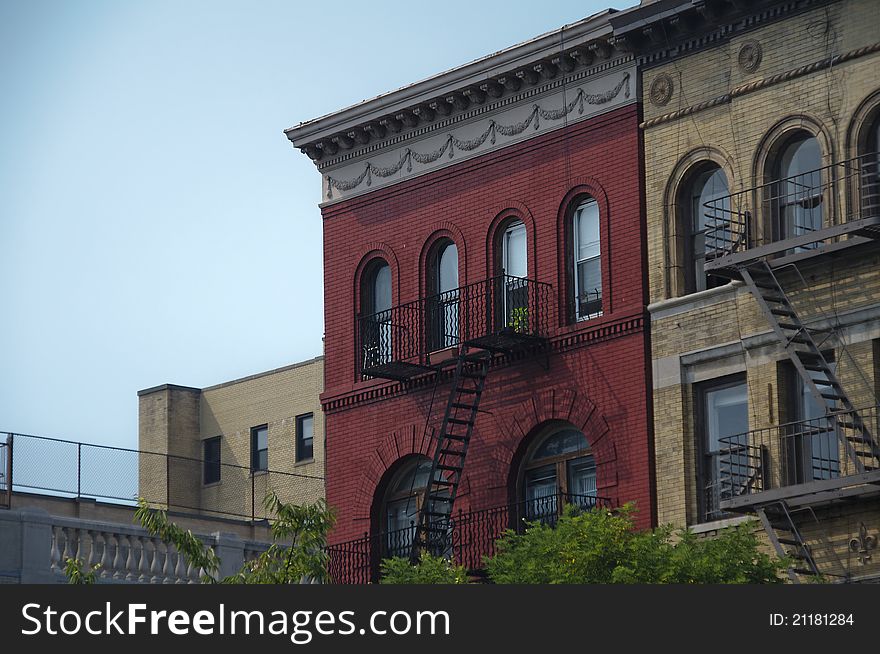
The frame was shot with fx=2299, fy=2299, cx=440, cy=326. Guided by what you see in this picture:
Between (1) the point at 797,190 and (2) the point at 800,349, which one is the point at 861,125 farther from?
(2) the point at 800,349

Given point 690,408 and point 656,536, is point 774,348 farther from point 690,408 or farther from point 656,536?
point 656,536

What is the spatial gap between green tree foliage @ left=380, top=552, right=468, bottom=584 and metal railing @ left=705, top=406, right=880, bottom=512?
440 centimetres

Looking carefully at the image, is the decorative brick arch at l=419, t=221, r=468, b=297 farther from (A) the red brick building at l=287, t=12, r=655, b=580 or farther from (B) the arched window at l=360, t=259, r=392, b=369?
(B) the arched window at l=360, t=259, r=392, b=369

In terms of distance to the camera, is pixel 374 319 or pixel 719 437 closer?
pixel 719 437

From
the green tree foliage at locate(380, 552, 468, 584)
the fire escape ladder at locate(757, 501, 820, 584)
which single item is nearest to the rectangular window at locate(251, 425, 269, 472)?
the green tree foliage at locate(380, 552, 468, 584)

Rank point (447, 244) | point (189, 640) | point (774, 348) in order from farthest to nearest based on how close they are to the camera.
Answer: point (447, 244) → point (774, 348) → point (189, 640)

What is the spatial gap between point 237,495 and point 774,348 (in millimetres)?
35327

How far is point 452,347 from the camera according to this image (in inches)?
1660

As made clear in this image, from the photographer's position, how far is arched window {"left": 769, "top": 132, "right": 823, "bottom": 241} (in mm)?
37062

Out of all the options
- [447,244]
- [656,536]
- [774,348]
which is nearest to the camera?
[656,536]

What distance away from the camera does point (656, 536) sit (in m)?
34.1

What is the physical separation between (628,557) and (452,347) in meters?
9.26

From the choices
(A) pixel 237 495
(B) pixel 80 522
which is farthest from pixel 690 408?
(A) pixel 237 495

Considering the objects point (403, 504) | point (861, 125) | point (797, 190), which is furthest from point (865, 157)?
point (403, 504)
